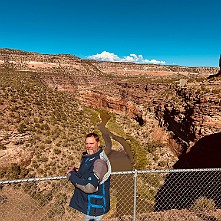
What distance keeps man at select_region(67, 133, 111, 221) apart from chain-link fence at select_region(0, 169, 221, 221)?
10.8 ft

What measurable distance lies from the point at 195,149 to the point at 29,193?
432 inches

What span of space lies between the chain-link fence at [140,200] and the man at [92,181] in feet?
10.8

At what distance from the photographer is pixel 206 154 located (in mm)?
16094

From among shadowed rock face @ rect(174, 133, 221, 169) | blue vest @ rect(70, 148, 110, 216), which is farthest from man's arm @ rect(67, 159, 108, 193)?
shadowed rock face @ rect(174, 133, 221, 169)

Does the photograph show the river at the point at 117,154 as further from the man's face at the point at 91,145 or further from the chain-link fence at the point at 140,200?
the man's face at the point at 91,145

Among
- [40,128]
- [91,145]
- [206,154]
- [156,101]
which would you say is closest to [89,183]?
[91,145]

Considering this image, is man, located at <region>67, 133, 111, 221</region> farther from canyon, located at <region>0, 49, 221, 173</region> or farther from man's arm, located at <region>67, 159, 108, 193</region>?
canyon, located at <region>0, 49, 221, 173</region>

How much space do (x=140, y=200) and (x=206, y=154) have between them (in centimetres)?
508

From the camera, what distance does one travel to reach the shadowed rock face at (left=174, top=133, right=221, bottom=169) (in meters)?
15.2

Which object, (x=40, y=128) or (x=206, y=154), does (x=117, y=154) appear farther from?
(x=206, y=154)

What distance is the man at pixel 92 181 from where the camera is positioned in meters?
3.68

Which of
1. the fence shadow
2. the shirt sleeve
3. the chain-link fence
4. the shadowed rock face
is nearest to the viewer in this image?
the shirt sleeve

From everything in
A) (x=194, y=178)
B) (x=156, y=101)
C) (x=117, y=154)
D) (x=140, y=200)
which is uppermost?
(x=156, y=101)

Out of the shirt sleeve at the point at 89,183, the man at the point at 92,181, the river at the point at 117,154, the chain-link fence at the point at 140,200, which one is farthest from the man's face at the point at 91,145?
the river at the point at 117,154
